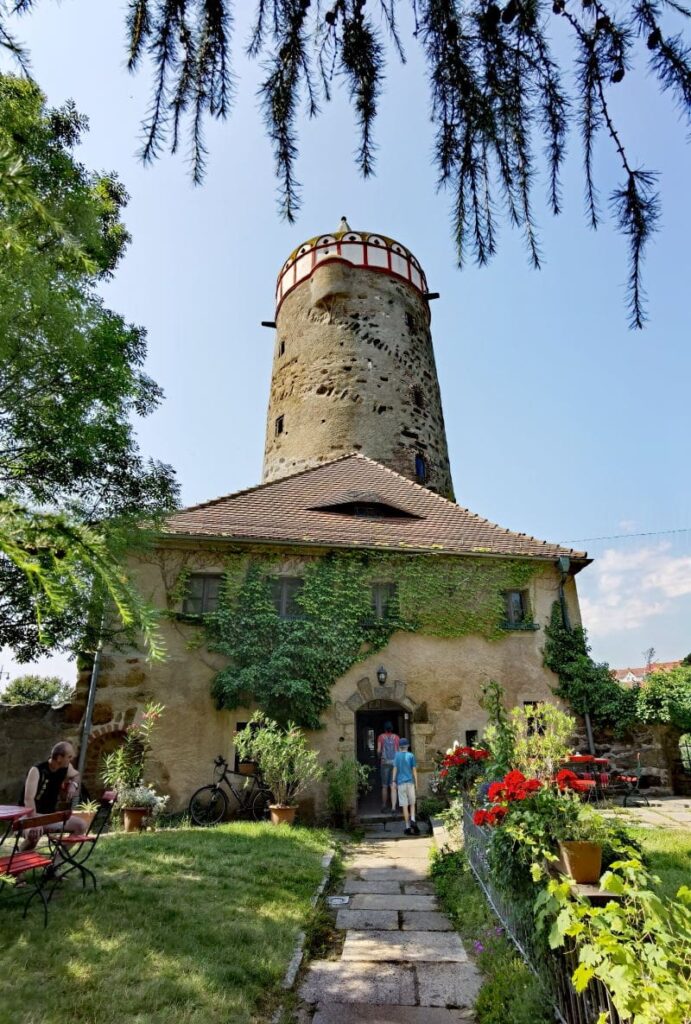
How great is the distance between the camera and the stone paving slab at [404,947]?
3.75m

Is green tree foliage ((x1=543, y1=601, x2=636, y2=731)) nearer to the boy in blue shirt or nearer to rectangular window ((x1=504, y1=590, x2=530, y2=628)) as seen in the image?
rectangular window ((x1=504, y1=590, x2=530, y2=628))

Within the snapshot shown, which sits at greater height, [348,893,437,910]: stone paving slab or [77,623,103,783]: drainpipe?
[77,623,103,783]: drainpipe

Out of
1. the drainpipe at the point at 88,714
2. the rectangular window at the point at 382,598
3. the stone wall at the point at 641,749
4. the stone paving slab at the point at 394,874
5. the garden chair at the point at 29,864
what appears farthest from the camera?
the rectangular window at the point at 382,598

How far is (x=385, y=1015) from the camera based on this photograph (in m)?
2.99

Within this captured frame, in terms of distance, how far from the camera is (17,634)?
6.31 meters

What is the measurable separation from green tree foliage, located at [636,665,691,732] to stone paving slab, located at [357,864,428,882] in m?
6.29

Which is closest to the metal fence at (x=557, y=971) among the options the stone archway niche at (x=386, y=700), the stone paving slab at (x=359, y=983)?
the stone paving slab at (x=359, y=983)

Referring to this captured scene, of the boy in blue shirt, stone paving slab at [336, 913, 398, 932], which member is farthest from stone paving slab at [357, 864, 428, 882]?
the boy in blue shirt

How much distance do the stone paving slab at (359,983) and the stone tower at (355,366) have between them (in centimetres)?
1356

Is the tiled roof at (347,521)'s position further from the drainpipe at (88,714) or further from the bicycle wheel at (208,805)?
the bicycle wheel at (208,805)

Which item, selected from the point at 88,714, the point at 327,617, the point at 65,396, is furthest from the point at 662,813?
the point at 65,396

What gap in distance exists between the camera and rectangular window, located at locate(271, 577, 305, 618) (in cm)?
1020

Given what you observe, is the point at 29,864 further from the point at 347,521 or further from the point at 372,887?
the point at 347,521

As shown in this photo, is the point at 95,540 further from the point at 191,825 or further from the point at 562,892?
the point at 191,825
